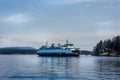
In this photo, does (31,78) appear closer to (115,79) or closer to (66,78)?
(66,78)

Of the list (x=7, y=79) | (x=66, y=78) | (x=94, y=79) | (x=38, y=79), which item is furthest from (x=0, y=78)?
(x=94, y=79)

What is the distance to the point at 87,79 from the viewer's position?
181ft

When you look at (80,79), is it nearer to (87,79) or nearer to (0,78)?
(87,79)

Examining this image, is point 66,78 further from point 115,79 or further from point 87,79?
point 115,79

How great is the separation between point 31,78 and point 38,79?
1746mm

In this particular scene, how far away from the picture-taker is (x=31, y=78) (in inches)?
2199

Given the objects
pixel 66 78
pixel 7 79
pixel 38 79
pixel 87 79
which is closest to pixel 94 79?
pixel 87 79

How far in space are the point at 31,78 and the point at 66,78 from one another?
5.50 m

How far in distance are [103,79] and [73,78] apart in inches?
186

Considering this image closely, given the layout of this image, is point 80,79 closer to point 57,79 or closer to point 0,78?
point 57,79

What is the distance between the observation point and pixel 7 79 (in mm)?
53719

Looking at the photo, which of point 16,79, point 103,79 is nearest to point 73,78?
point 103,79

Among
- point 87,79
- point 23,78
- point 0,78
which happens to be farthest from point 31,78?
point 87,79

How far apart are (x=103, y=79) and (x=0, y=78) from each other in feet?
51.4
